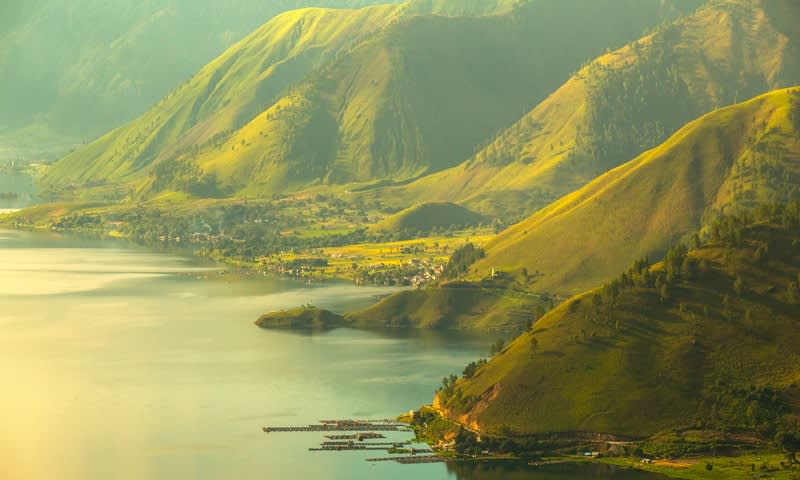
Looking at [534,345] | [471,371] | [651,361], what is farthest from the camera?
[471,371]

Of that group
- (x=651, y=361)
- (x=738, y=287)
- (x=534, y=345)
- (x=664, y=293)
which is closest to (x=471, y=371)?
(x=534, y=345)

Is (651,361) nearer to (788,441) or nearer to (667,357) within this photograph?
(667,357)

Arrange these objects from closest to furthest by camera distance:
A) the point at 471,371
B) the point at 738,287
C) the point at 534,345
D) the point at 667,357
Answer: the point at 667,357, the point at 534,345, the point at 471,371, the point at 738,287

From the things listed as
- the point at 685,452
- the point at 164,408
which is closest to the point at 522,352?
the point at 685,452

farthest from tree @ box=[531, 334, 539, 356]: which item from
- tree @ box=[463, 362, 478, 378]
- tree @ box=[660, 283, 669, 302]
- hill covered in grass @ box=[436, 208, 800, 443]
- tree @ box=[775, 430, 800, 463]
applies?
tree @ box=[775, 430, 800, 463]

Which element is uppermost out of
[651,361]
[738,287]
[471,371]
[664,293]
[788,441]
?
[738,287]

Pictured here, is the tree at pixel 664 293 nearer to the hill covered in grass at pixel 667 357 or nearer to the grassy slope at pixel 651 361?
the hill covered in grass at pixel 667 357

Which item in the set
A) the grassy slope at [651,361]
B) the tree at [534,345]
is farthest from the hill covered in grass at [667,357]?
the tree at [534,345]
